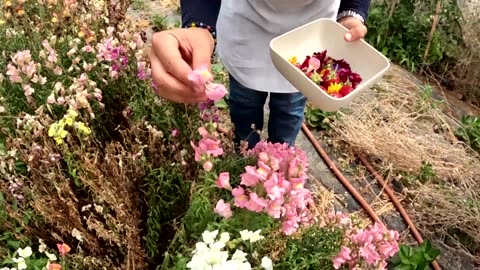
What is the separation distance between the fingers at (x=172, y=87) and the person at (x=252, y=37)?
42mm

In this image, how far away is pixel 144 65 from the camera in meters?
1.75

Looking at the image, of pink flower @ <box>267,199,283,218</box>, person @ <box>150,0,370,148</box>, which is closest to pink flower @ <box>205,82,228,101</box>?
person @ <box>150,0,370,148</box>

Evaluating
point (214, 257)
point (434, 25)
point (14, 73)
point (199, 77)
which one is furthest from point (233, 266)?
point (434, 25)

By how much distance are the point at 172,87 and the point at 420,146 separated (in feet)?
5.90

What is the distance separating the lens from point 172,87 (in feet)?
3.90

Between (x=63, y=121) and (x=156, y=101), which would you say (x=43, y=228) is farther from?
(x=156, y=101)

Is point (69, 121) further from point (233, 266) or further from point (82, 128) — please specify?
point (233, 266)

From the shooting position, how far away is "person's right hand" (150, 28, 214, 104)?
1181mm

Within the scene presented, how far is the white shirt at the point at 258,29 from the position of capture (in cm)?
168

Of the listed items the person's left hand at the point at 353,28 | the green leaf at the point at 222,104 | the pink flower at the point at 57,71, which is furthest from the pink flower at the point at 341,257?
the green leaf at the point at 222,104

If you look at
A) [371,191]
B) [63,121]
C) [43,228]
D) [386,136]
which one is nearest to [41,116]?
[63,121]

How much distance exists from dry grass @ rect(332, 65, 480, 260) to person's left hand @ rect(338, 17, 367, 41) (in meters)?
0.99

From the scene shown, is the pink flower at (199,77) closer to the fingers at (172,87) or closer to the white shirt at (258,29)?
the fingers at (172,87)

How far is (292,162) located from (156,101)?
Result: 557mm
